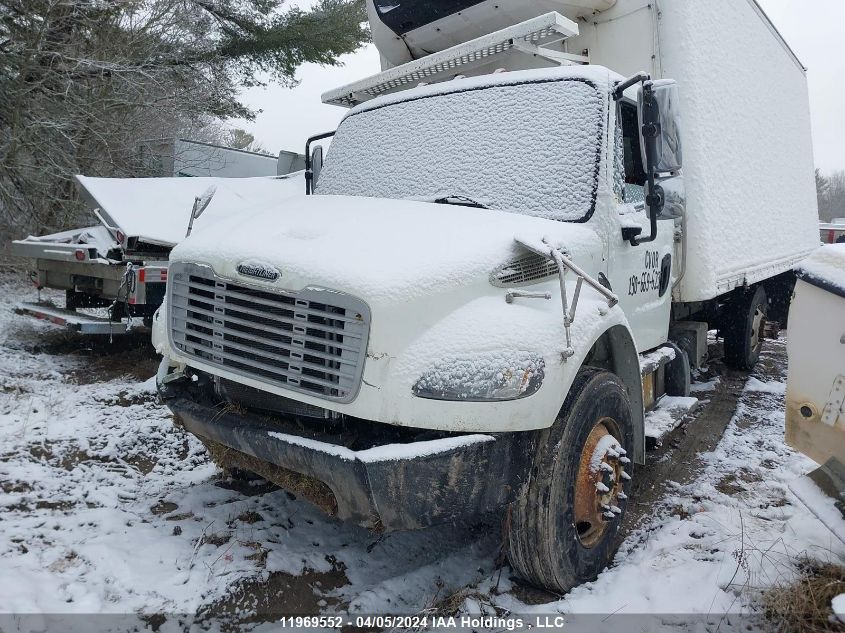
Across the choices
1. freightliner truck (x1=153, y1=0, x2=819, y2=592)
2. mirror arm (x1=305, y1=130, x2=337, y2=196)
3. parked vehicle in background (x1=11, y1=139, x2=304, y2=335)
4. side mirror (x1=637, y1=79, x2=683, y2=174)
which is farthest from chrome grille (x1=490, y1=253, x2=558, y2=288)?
parked vehicle in background (x1=11, y1=139, x2=304, y2=335)

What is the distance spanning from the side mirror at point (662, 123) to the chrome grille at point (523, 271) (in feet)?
3.56

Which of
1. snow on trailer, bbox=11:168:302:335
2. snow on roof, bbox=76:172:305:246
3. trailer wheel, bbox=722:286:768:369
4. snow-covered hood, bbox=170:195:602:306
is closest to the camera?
snow-covered hood, bbox=170:195:602:306

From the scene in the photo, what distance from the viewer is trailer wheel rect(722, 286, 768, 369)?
7.02m

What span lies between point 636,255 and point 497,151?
117cm

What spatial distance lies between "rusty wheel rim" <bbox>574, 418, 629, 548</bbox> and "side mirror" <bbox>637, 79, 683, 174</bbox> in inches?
59.7

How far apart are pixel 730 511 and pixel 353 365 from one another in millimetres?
Answer: 2692

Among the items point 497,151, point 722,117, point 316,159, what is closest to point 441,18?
point 316,159

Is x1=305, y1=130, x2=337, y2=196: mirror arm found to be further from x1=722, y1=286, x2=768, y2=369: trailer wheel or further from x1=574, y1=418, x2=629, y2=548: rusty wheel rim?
x1=722, y1=286, x2=768, y2=369: trailer wheel

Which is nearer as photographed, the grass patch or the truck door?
the grass patch

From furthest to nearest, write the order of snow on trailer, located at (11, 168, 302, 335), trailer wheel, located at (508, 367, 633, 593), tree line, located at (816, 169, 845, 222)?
tree line, located at (816, 169, 845, 222) → snow on trailer, located at (11, 168, 302, 335) → trailer wheel, located at (508, 367, 633, 593)

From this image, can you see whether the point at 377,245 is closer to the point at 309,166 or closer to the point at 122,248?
the point at 309,166

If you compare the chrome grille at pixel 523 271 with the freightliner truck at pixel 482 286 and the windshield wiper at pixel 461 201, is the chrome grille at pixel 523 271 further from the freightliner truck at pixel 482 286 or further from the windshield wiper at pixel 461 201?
the windshield wiper at pixel 461 201

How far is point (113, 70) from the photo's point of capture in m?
9.94

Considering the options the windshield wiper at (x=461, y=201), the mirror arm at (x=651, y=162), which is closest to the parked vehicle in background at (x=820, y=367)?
the mirror arm at (x=651, y=162)
